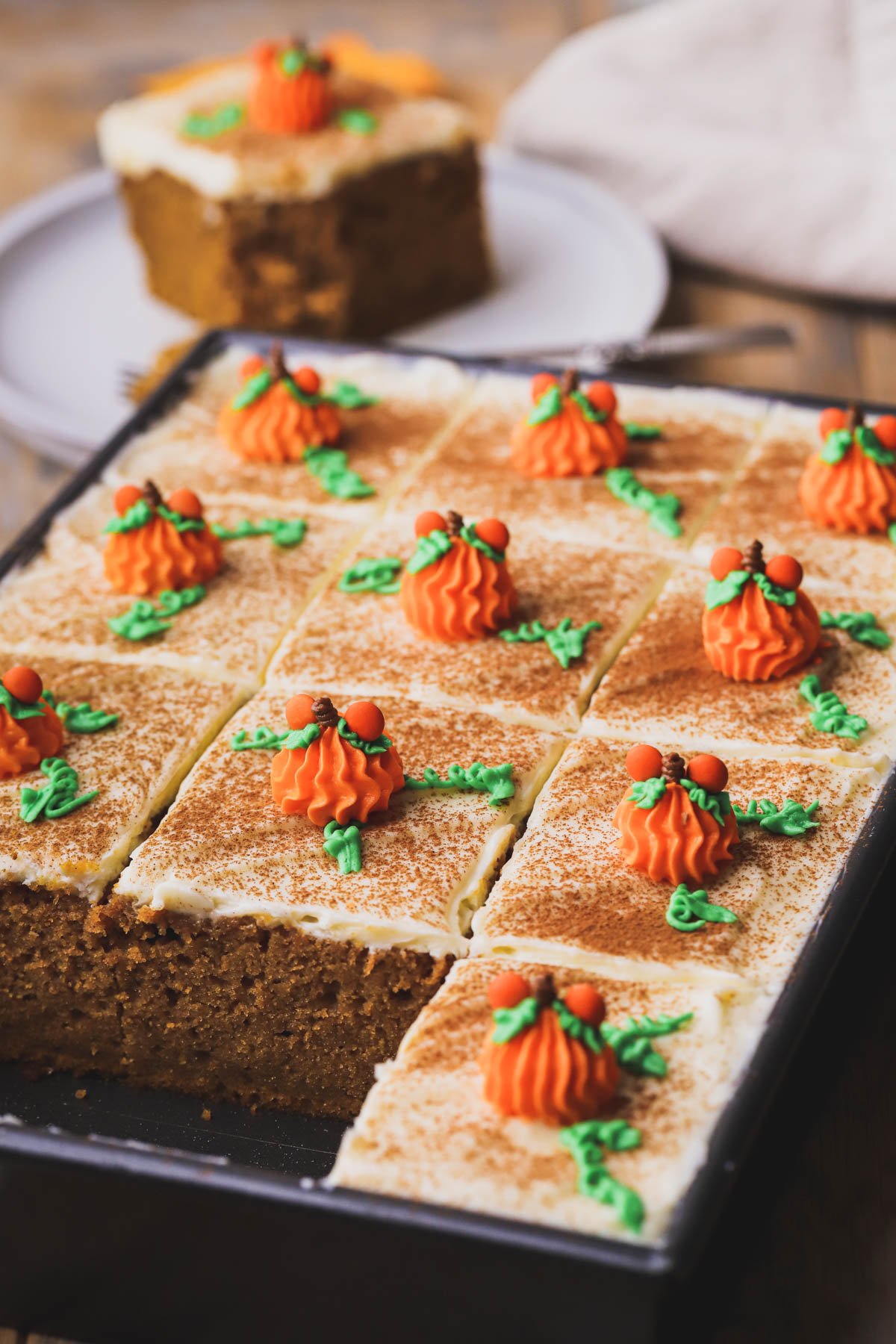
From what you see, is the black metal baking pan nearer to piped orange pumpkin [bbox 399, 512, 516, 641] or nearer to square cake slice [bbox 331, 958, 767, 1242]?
square cake slice [bbox 331, 958, 767, 1242]

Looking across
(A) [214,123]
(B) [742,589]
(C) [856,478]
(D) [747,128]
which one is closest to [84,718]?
(B) [742,589]

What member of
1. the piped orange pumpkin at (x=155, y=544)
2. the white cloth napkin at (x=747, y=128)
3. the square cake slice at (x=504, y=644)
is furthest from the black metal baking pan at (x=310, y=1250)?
the white cloth napkin at (x=747, y=128)

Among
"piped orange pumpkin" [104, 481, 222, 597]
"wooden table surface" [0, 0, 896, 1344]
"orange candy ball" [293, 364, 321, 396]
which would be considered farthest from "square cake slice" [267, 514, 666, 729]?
"wooden table surface" [0, 0, 896, 1344]

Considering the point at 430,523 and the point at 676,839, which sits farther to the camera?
the point at 430,523

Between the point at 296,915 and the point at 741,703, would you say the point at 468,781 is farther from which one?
the point at 741,703

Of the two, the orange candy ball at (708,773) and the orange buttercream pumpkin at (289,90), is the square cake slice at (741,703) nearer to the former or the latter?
the orange candy ball at (708,773)
